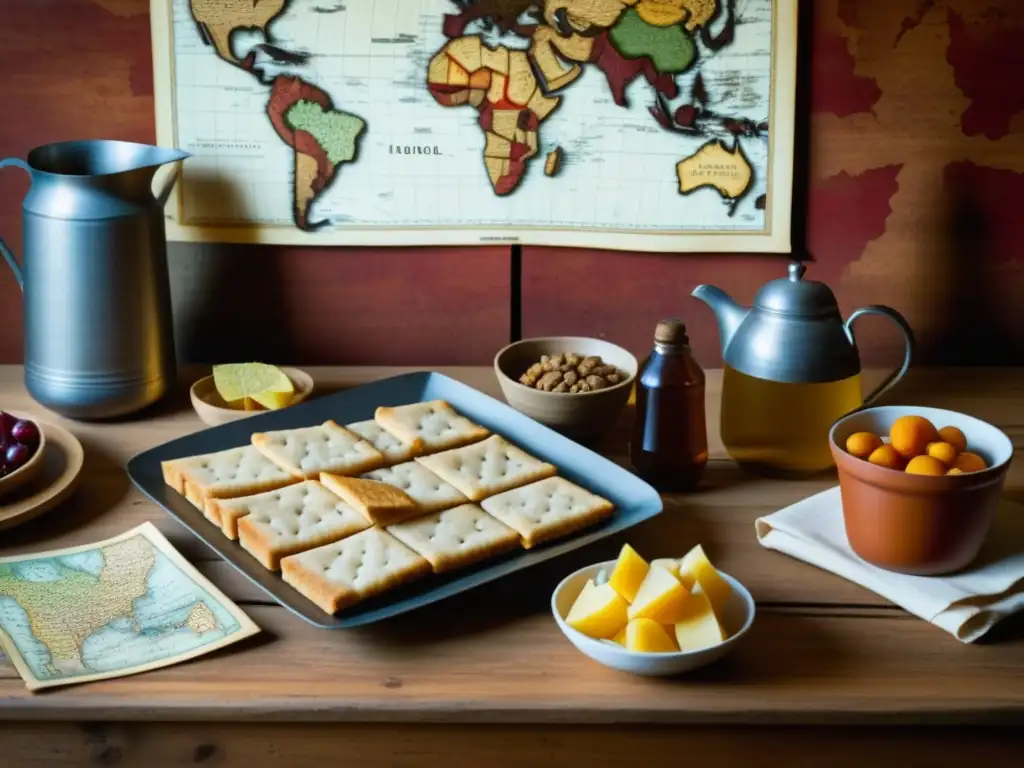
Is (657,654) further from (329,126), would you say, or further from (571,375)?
(329,126)

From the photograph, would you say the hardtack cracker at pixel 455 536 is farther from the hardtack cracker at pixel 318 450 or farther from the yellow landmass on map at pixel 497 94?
the yellow landmass on map at pixel 497 94

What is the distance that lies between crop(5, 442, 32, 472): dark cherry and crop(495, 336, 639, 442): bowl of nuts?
1.57ft

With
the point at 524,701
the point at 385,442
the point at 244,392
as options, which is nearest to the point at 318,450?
A: the point at 385,442

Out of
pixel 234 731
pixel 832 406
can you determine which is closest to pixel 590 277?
pixel 832 406

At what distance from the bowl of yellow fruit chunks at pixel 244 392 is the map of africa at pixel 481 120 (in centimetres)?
21

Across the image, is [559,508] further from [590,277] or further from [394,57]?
[394,57]

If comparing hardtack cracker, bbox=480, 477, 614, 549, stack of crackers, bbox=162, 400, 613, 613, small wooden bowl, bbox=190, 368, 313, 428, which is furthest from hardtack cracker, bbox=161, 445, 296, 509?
hardtack cracker, bbox=480, 477, 614, 549

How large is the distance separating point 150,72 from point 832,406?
2.86 feet

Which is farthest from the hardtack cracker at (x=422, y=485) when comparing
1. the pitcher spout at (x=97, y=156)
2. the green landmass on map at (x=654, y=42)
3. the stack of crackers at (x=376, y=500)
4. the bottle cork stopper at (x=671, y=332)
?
the green landmass on map at (x=654, y=42)

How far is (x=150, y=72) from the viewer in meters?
1.36

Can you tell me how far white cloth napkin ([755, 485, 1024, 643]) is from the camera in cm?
89

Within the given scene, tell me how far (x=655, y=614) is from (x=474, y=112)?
73 cm

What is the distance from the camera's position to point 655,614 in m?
0.84

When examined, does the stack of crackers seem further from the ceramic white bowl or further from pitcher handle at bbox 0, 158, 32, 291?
pitcher handle at bbox 0, 158, 32, 291
